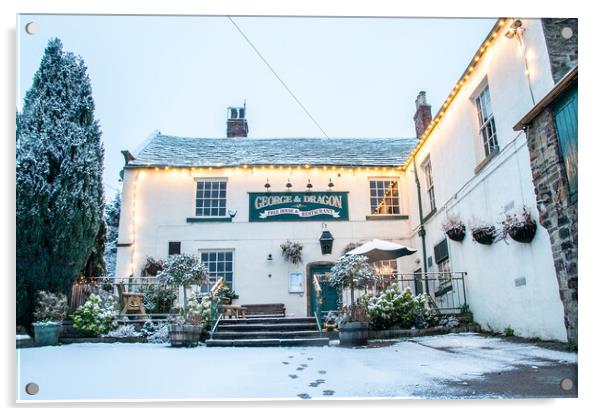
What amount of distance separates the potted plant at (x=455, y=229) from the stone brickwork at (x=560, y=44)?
3.51 metres

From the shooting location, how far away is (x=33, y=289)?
5.23 meters

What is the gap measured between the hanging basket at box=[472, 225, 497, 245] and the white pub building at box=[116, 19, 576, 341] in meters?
0.28

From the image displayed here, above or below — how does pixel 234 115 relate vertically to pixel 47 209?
above

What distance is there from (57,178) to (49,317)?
1.88 meters

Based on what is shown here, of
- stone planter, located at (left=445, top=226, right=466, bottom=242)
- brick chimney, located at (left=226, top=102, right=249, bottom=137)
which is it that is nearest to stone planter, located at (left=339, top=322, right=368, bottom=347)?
stone planter, located at (left=445, top=226, right=466, bottom=242)

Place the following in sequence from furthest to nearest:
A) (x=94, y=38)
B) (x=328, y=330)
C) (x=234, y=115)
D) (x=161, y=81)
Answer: (x=234, y=115) < (x=328, y=330) < (x=161, y=81) < (x=94, y=38)

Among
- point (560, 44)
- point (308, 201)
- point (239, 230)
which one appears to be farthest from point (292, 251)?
point (560, 44)

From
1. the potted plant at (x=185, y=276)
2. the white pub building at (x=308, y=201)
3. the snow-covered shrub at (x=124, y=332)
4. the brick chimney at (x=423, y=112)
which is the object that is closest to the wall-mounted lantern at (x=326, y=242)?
the white pub building at (x=308, y=201)

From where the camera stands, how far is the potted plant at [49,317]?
518 cm

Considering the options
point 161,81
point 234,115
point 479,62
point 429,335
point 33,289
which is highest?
point 234,115

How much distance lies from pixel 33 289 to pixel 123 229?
5.40 metres
